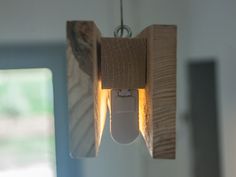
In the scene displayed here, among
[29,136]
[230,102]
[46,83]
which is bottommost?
[29,136]

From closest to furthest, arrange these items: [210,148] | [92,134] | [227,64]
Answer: [92,134], [227,64], [210,148]

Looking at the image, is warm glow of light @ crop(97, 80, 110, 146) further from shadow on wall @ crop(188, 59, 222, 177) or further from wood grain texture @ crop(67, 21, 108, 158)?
shadow on wall @ crop(188, 59, 222, 177)

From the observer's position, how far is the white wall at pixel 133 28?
1.49 metres

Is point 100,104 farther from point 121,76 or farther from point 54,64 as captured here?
point 54,64

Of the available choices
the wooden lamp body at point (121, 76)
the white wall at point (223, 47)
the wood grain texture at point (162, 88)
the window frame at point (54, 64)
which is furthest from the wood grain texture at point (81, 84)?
the window frame at point (54, 64)

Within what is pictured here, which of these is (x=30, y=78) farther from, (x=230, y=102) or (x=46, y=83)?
(x=230, y=102)

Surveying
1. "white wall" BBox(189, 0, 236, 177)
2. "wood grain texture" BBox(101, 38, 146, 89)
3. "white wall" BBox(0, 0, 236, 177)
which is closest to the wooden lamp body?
"wood grain texture" BBox(101, 38, 146, 89)

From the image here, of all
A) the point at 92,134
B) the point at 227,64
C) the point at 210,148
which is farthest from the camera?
the point at 210,148

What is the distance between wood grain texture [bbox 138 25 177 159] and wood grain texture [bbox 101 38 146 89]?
0.13ft

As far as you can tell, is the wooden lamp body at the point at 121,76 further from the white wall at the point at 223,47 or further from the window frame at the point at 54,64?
the window frame at the point at 54,64

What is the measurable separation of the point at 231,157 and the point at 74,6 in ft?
3.61

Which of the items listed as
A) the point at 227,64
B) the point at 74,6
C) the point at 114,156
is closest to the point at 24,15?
the point at 74,6

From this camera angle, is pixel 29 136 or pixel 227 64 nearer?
pixel 227 64

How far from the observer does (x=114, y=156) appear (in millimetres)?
1563
